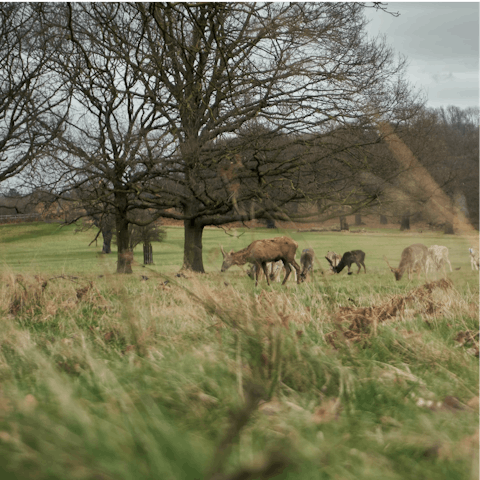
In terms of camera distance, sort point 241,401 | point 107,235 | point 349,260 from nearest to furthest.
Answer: point 241,401
point 349,260
point 107,235

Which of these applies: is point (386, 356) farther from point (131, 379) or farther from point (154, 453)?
point (154, 453)

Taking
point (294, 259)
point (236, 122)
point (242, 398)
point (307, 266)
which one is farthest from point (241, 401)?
point (236, 122)

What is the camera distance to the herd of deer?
16.3ft

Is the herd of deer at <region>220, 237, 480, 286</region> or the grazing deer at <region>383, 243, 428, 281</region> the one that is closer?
the herd of deer at <region>220, 237, 480, 286</region>

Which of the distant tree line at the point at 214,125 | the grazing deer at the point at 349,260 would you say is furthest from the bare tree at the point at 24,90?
the grazing deer at the point at 349,260

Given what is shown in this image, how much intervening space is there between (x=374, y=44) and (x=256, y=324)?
1093cm

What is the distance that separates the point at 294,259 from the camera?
7562 mm

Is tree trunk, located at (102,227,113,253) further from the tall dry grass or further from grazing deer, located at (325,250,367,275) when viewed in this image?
the tall dry grass

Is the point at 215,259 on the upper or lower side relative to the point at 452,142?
lower

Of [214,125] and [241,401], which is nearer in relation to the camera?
[241,401]

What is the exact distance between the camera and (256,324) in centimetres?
173

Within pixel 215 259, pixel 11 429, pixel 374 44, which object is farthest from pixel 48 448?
pixel 374 44

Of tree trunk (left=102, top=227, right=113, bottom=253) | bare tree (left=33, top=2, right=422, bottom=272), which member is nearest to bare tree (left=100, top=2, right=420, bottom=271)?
bare tree (left=33, top=2, right=422, bottom=272)

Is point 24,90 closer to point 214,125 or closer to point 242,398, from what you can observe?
point 214,125
